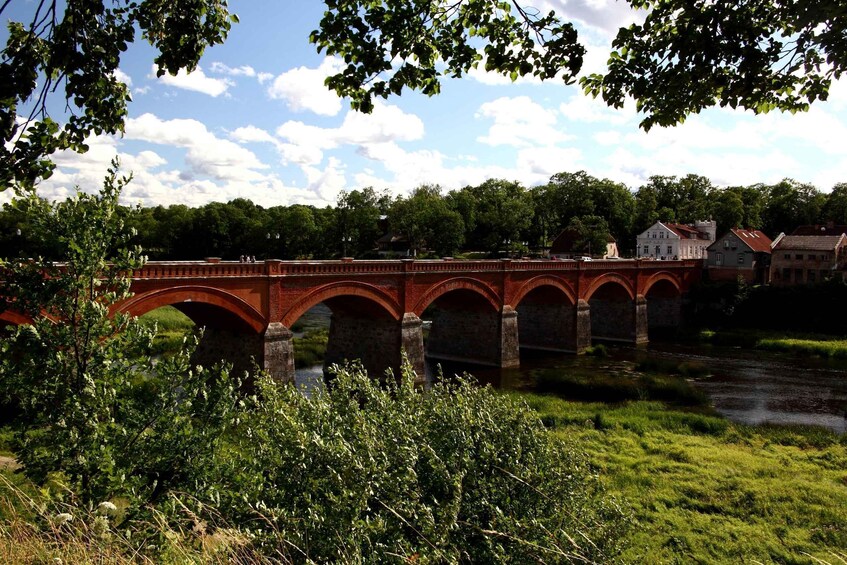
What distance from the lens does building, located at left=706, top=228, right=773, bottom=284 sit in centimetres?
6141

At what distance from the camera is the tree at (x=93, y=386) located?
7.35m

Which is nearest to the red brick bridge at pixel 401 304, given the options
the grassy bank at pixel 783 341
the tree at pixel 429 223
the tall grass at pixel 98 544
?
the grassy bank at pixel 783 341

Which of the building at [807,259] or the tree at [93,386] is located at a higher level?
the building at [807,259]

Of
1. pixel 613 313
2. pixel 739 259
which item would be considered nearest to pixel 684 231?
pixel 739 259

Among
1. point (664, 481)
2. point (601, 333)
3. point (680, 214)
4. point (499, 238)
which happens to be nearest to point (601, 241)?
point (499, 238)

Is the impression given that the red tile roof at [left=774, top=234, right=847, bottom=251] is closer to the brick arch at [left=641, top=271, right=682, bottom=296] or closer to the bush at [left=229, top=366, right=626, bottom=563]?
the brick arch at [left=641, top=271, right=682, bottom=296]

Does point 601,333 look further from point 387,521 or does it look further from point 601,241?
point 387,521

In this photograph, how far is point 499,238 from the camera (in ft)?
269

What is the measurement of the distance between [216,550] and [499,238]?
7788 cm

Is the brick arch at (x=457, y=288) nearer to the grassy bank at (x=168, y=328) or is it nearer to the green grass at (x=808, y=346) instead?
the grassy bank at (x=168, y=328)

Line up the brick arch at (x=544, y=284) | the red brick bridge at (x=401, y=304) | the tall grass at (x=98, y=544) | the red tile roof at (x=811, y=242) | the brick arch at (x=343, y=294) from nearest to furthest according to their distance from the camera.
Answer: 1. the tall grass at (x=98, y=544)
2. the red brick bridge at (x=401, y=304)
3. the brick arch at (x=343, y=294)
4. the brick arch at (x=544, y=284)
5. the red tile roof at (x=811, y=242)

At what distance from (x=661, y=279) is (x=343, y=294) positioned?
1454 inches

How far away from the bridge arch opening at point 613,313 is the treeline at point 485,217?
24.0 m

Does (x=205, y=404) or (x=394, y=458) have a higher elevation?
(x=205, y=404)
